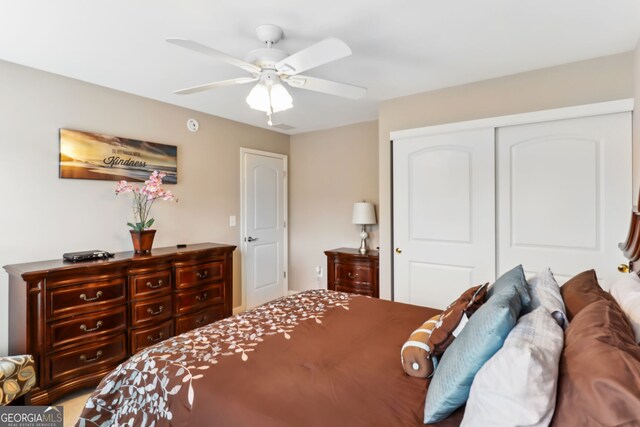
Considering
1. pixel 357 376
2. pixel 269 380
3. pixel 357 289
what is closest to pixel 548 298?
pixel 357 376

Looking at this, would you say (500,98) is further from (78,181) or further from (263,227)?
(78,181)

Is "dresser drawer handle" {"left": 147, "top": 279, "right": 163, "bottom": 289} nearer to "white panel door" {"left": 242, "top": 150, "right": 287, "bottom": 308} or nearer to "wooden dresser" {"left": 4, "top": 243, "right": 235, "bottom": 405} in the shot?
"wooden dresser" {"left": 4, "top": 243, "right": 235, "bottom": 405}

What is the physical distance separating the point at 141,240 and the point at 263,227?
1.78 meters

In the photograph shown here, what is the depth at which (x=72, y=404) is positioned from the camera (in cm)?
234

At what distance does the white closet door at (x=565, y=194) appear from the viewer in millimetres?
Answer: 2326

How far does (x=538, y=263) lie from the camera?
8.52ft

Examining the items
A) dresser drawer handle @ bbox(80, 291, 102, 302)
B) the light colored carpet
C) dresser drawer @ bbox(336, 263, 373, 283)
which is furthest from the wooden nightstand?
the light colored carpet

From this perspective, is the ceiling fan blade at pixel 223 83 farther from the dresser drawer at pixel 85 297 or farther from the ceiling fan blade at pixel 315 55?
the dresser drawer at pixel 85 297

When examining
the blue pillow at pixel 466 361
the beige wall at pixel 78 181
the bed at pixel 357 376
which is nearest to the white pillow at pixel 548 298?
the bed at pixel 357 376

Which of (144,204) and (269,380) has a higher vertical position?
(144,204)

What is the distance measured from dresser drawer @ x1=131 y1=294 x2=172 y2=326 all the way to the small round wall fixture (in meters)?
1.81

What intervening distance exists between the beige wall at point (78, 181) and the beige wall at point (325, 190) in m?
1.24

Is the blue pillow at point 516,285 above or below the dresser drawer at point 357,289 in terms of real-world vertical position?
above

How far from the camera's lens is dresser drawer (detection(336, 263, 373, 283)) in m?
3.73
